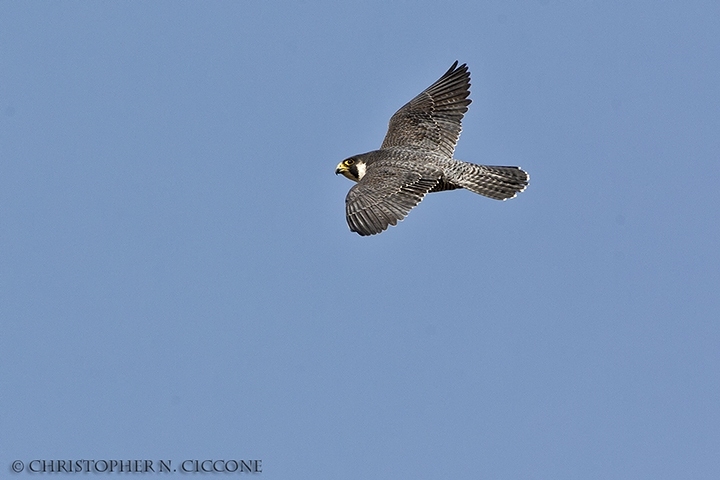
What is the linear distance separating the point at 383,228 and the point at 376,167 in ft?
7.98

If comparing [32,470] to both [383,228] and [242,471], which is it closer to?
[242,471]

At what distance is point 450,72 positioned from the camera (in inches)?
808

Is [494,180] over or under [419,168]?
over

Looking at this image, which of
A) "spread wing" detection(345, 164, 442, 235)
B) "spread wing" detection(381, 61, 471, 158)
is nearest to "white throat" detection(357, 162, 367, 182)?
"spread wing" detection(345, 164, 442, 235)

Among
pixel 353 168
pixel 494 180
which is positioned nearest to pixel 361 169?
pixel 353 168

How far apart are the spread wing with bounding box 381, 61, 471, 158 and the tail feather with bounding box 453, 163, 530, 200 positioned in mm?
2104

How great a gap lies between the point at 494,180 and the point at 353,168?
2.67m

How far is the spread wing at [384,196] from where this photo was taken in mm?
15352

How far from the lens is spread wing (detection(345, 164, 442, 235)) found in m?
15.4

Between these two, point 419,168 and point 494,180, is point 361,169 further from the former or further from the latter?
point 494,180

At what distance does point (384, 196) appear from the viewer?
1603 cm

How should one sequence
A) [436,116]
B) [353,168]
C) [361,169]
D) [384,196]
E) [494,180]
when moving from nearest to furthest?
[384,196] → [494,180] → [361,169] → [353,168] → [436,116]

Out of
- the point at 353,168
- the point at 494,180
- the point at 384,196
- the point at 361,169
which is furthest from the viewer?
the point at 353,168

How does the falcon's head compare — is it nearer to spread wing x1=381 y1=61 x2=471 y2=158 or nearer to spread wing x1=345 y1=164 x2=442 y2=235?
spread wing x1=345 y1=164 x2=442 y2=235
